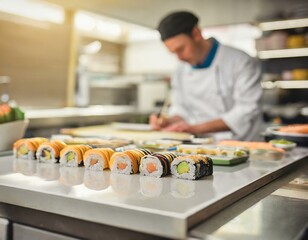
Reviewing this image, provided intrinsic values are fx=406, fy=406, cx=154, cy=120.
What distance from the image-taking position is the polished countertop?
2.71ft

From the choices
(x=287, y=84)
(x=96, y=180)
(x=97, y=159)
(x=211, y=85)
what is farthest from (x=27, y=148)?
(x=287, y=84)

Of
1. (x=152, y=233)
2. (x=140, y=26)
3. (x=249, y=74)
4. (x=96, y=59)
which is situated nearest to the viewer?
(x=152, y=233)

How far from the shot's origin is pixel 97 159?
4.05 ft

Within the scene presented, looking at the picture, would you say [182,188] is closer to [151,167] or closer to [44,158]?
[151,167]

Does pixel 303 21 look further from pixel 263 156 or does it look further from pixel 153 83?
pixel 263 156

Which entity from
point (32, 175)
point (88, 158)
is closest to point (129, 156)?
point (88, 158)

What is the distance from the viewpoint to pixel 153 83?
5641 mm

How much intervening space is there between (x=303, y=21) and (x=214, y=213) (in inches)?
152

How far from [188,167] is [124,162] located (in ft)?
0.62

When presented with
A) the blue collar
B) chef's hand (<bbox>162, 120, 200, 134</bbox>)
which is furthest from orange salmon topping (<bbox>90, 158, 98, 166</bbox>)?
the blue collar

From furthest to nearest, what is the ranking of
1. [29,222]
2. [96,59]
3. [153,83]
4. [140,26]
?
1. [96,59]
2. [153,83]
3. [140,26]
4. [29,222]

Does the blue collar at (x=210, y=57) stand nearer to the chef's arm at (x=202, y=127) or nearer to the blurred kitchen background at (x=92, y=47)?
the chef's arm at (x=202, y=127)

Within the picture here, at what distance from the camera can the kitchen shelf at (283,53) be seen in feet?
14.3

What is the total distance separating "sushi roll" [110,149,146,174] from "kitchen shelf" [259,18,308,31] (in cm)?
364
